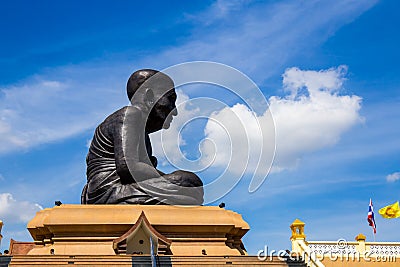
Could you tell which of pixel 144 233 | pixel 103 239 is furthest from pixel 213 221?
pixel 103 239

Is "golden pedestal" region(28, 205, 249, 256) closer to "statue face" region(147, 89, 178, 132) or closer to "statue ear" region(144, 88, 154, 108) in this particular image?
"statue face" region(147, 89, 178, 132)

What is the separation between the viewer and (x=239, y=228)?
55.4ft

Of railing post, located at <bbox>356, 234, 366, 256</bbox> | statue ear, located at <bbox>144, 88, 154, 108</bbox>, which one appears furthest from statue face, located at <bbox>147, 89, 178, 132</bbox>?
railing post, located at <bbox>356, 234, 366, 256</bbox>

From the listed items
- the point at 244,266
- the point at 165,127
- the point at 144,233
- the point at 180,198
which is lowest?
the point at 244,266

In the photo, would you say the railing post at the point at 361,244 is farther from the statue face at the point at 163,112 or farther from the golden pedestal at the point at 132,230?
the statue face at the point at 163,112

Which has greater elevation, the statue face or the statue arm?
the statue face

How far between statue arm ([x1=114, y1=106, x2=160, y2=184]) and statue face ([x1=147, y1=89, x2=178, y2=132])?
743mm

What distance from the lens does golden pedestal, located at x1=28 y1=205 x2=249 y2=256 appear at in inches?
606

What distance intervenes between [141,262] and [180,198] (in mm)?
3989

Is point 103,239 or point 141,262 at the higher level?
point 103,239

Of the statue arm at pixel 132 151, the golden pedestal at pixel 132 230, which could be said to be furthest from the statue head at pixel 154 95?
the golden pedestal at pixel 132 230

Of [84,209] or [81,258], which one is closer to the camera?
[81,258]

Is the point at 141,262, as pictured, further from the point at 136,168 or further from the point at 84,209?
the point at 136,168

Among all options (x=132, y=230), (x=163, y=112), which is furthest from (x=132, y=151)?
(x=132, y=230)
